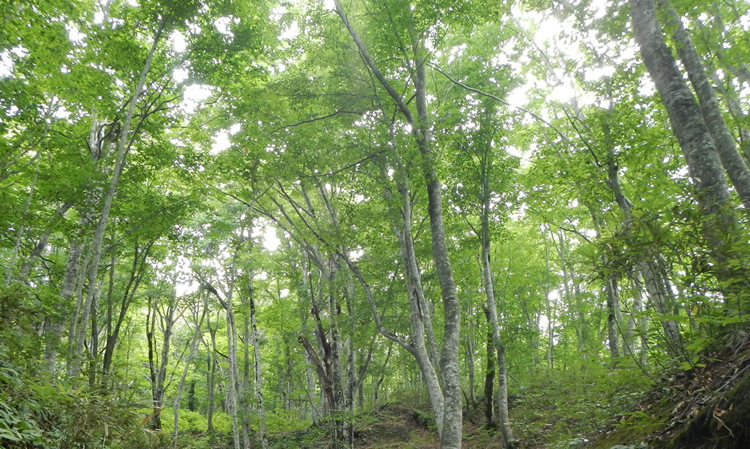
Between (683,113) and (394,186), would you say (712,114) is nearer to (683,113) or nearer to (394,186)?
(683,113)

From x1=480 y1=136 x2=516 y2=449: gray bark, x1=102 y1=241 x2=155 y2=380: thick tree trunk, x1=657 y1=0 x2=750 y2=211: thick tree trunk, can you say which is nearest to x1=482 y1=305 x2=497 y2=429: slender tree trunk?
x1=480 y1=136 x2=516 y2=449: gray bark

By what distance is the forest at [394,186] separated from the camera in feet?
11.6

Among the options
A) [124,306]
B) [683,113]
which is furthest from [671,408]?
[124,306]

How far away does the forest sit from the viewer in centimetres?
354

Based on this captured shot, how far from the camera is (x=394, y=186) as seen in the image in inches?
343

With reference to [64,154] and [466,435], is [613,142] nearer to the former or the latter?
[466,435]

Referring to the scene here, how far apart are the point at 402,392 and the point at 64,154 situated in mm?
19388

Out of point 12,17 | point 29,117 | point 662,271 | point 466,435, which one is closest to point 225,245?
point 29,117

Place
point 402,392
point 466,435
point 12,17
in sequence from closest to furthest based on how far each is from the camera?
1. point 12,17
2. point 466,435
3. point 402,392

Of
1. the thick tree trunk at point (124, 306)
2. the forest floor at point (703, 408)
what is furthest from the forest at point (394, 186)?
the thick tree trunk at point (124, 306)

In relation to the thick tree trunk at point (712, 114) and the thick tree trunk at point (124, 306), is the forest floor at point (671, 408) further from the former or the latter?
the thick tree trunk at point (124, 306)

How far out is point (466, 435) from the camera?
39.5ft

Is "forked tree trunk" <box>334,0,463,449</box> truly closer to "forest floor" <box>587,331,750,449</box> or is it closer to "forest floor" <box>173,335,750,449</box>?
"forest floor" <box>173,335,750,449</box>

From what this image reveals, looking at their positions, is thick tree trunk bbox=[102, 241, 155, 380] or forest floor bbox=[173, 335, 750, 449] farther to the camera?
thick tree trunk bbox=[102, 241, 155, 380]
